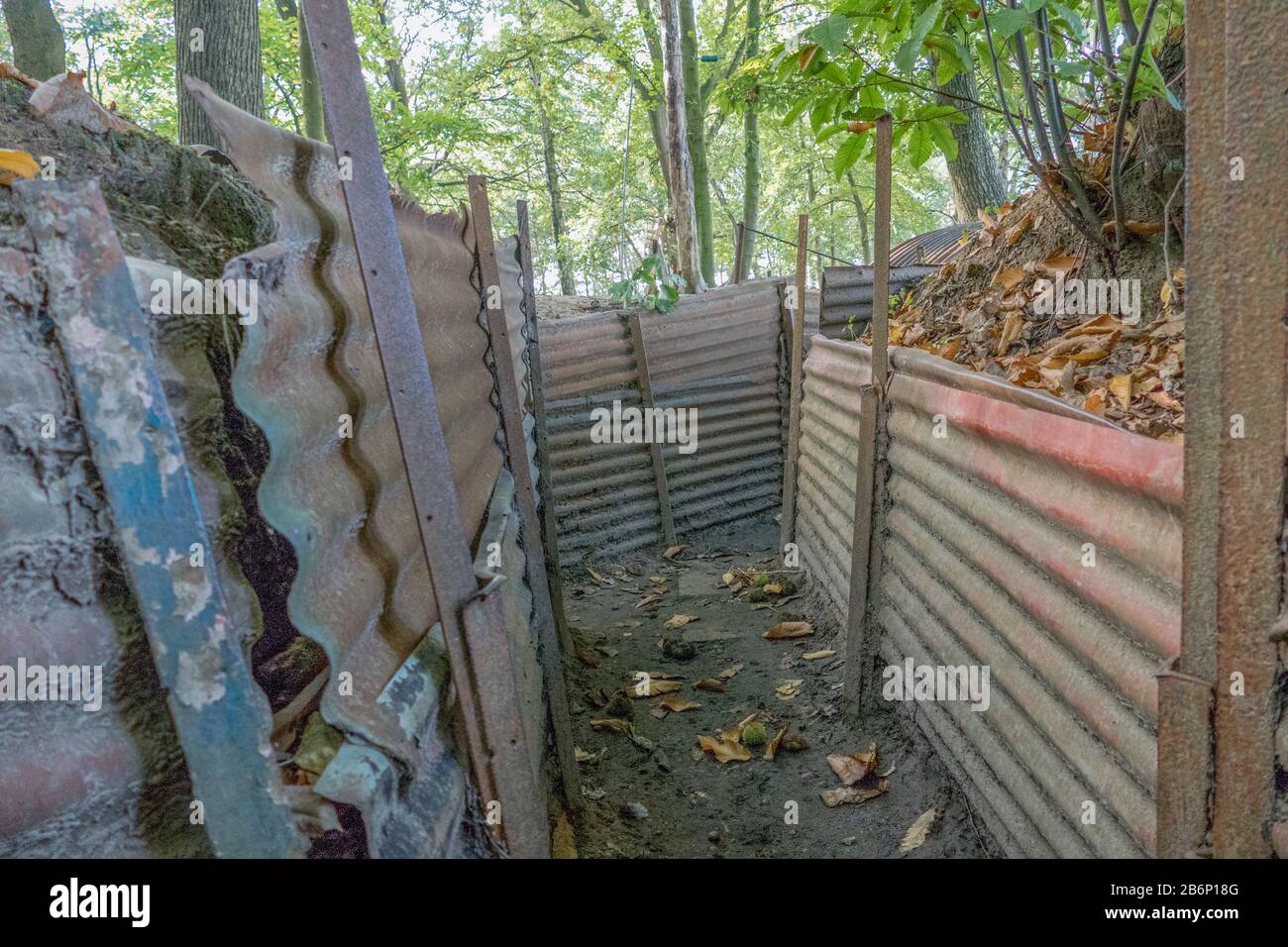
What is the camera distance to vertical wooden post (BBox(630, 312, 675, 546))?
738cm

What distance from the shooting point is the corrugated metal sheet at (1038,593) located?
182cm

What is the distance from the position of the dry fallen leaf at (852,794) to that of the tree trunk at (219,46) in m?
5.80

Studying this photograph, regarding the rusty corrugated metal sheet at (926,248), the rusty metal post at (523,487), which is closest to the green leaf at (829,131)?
the rusty metal post at (523,487)

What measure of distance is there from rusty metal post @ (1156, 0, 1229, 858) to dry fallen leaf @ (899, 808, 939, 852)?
1.61 metres

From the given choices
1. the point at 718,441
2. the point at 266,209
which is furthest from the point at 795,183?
the point at 266,209

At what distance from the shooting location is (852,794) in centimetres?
336

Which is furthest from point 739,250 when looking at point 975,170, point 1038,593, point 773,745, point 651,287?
point 1038,593

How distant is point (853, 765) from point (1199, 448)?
259cm

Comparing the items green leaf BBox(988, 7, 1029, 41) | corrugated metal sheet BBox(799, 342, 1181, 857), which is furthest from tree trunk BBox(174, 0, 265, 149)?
green leaf BBox(988, 7, 1029, 41)

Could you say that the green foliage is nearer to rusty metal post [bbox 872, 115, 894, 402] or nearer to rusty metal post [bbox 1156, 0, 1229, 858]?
rusty metal post [bbox 872, 115, 894, 402]

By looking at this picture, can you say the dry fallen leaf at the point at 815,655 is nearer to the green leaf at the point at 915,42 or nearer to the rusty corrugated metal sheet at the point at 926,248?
the green leaf at the point at 915,42

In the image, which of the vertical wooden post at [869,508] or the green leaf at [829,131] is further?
the vertical wooden post at [869,508]

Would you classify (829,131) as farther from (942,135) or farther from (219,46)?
(219,46)

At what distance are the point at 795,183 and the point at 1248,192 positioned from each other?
3330cm
